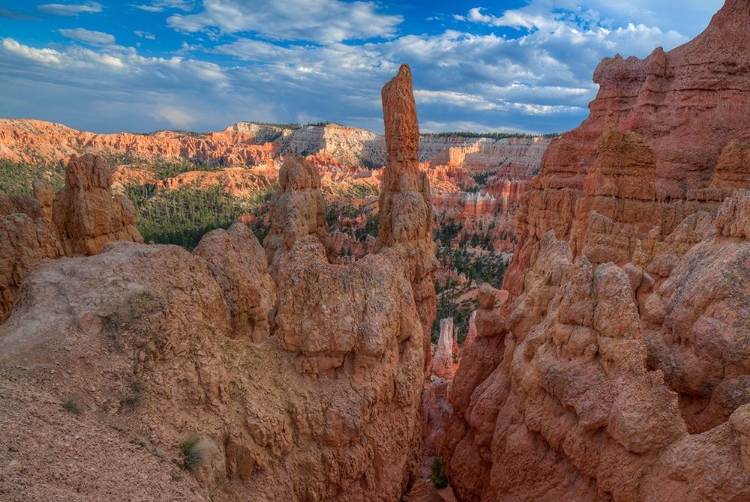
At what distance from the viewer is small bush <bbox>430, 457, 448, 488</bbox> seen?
13516 millimetres

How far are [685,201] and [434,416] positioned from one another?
1584cm

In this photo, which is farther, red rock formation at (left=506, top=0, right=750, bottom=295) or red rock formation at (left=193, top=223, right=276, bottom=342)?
red rock formation at (left=506, top=0, right=750, bottom=295)

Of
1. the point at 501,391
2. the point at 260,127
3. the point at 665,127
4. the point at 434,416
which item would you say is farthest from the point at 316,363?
the point at 260,127

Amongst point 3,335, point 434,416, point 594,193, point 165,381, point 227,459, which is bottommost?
point 434,416

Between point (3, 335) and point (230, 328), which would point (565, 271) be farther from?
point (3, 335)

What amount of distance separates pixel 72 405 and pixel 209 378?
1816mm

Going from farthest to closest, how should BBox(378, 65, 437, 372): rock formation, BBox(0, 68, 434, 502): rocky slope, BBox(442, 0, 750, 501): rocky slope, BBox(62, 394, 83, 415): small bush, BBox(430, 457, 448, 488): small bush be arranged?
BBox(378, 65, 437, 372): rock formation → BBox(430, 457, 448, 488): small bush → BBox(442, 0, 750, 501): rocky slope → BBox(62, 394, 83, 415): small bush → BBox(0, 68, 434, 502): rocky slope

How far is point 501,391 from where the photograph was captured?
34.0 ft

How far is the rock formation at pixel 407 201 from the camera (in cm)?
1805

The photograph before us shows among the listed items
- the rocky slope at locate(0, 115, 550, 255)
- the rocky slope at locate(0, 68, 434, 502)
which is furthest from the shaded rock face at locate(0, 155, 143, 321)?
the rocky slope at locate(0, 115, 550, 255)

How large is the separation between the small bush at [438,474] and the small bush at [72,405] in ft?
35.3

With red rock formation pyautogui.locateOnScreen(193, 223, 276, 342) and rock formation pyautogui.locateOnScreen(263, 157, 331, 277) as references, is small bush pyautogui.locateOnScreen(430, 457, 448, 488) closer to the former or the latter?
red rock formation pyautogui.locateOnScreen(193, 223, 276, 342)

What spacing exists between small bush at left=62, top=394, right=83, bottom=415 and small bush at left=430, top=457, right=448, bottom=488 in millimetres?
10768

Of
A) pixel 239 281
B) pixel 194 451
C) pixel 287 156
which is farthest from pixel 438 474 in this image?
pixel 287 156
